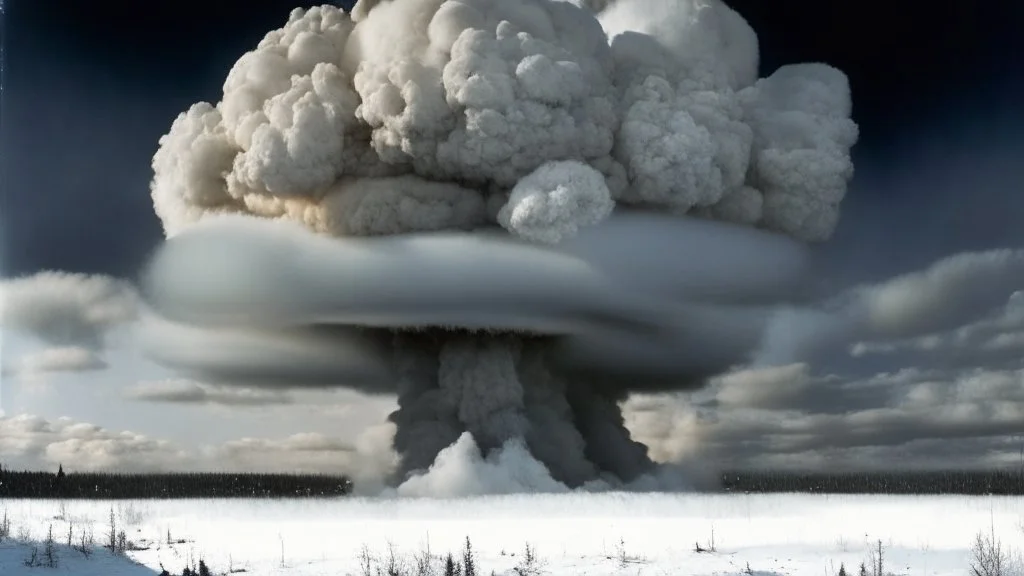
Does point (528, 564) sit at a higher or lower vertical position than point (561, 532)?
lower

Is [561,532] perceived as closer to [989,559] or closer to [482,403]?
[989,559]

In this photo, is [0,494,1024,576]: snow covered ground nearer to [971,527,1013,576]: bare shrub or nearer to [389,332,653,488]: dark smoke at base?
[971,527,1013,576]: bare shrub

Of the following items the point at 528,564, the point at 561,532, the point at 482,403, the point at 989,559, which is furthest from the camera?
the point at 482,403

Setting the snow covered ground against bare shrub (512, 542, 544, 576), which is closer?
bare shrub (512, 542, 544, 576)

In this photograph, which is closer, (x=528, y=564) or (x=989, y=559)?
(x=989, y=559)

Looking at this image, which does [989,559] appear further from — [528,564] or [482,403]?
[482,403]

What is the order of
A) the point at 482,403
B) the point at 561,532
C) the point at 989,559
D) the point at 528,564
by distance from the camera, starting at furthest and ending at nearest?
the point at 482,403 < the point at 561,532 < the point at 528,564 < the point at 989,559

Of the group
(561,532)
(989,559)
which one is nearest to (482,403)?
(561,532)

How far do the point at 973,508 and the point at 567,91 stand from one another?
26.4 m

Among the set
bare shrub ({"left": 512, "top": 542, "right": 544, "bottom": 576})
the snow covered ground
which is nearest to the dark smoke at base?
the snow covered ground

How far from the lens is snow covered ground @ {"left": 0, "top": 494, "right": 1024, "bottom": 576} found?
99.9 feet

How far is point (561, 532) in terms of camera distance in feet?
120

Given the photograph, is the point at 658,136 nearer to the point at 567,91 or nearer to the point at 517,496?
the point at 567,91

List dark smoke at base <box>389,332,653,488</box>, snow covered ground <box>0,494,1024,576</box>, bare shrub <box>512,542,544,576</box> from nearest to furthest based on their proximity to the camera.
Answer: bare shrub <box>512,542,544,576</box> < snow covered ground <box>0,494,1024,576</box> < dark smoke at base <box>389,332,653,488</box>
